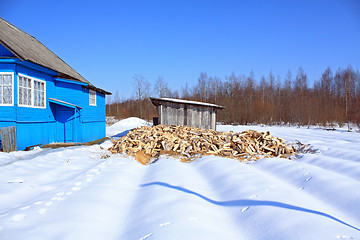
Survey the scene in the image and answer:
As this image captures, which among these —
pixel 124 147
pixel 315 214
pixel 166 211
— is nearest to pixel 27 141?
pixel 124 147

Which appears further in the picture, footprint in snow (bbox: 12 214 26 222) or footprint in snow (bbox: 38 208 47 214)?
footprint in snow (bbox: 38 208 47 214)

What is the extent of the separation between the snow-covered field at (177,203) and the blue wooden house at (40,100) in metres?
4.75

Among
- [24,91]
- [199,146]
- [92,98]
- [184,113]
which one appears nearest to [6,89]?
[24,91]

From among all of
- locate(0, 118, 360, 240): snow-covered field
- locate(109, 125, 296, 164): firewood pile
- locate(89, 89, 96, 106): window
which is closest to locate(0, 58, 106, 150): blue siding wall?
locate(89, 89, 96, 106): window

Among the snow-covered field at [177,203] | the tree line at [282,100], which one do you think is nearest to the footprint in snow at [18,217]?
the snow-covered field at [177,203]

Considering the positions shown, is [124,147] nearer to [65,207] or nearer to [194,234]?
[65,207]

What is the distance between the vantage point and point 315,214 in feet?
12.0

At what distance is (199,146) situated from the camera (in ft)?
33.5

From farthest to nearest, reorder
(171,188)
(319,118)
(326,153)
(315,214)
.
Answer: (319,118) → (326,153) → (171,188) → (315,214)

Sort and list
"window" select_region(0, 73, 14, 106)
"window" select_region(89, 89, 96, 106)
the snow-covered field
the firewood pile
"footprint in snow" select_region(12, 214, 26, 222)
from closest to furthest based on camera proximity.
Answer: the snow-covered field → "footprint in snow" select_region(12, 214, 26, 222) → the firewood pile → "window" select_region(0, 73, 14, 106) → "window" select_region(89, 89, 96, 106)

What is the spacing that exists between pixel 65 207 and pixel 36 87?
1015cm

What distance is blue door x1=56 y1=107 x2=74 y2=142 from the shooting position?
13969mm

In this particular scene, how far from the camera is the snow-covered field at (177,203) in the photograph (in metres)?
3.23

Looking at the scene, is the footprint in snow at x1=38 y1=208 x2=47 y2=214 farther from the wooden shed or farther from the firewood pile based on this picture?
the wooden shed
